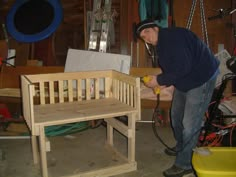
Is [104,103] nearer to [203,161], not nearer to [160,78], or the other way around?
[160,78]

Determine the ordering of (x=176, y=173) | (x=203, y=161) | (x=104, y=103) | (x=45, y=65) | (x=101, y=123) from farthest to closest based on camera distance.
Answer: (x=45, y=65) < (x=101, y=123) < (x=104, y=103) < (x=176, y=173) < (x=203, y=161)

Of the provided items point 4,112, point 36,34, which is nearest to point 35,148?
point 4,112

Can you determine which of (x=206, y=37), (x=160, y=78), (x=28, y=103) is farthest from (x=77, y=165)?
(x=206, y=37)

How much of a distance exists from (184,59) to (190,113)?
16.1 inches

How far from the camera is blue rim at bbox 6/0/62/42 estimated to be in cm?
360

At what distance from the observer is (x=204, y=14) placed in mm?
3625

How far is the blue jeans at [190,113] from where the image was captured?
6.83 feet

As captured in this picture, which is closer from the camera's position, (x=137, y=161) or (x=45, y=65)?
(x=137, y=161)

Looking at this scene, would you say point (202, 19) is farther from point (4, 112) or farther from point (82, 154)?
point (4, 112)

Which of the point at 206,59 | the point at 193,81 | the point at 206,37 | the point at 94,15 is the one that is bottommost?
the point at 193,81

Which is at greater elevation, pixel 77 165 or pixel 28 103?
pixel 28 103

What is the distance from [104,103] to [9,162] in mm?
968

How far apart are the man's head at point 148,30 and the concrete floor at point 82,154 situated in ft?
3.45

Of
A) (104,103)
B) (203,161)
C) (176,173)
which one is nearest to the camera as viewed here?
(203,161)
